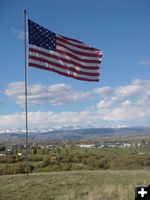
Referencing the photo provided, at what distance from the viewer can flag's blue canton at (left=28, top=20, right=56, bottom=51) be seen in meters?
16.8

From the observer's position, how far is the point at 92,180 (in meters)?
16.8

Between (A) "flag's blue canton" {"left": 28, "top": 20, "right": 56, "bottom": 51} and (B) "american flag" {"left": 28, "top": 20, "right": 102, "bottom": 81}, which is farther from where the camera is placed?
(A) "flag's blue canton" {"left": 28, "top": 20, "right": 56, "bottom": 51}

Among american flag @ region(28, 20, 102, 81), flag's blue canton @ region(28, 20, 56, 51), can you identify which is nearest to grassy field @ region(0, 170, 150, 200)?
american flag @ region(28, 20, 102, 81)

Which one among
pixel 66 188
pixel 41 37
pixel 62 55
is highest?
pixel 41 37

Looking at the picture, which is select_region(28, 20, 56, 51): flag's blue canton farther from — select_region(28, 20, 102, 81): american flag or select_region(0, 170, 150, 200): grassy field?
select_region(0, 170, 150, 200): grassy field

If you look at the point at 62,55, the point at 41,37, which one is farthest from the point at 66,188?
the point at 41,37

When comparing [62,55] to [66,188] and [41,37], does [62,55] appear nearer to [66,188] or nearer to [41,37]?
[41,37]

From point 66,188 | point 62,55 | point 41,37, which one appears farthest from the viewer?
point 62,55

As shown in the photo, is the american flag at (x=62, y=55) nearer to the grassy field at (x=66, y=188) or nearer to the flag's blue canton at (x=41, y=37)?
the flag's blue canton at (x=41, y=37)

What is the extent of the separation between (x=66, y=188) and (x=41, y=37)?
25.5 feet

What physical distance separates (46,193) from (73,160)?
2965 cm

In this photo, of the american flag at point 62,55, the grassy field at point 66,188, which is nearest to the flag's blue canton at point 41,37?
the american flag at point 62,55

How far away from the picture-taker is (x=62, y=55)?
1764cm

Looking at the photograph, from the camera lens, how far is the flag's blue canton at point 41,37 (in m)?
16.8
